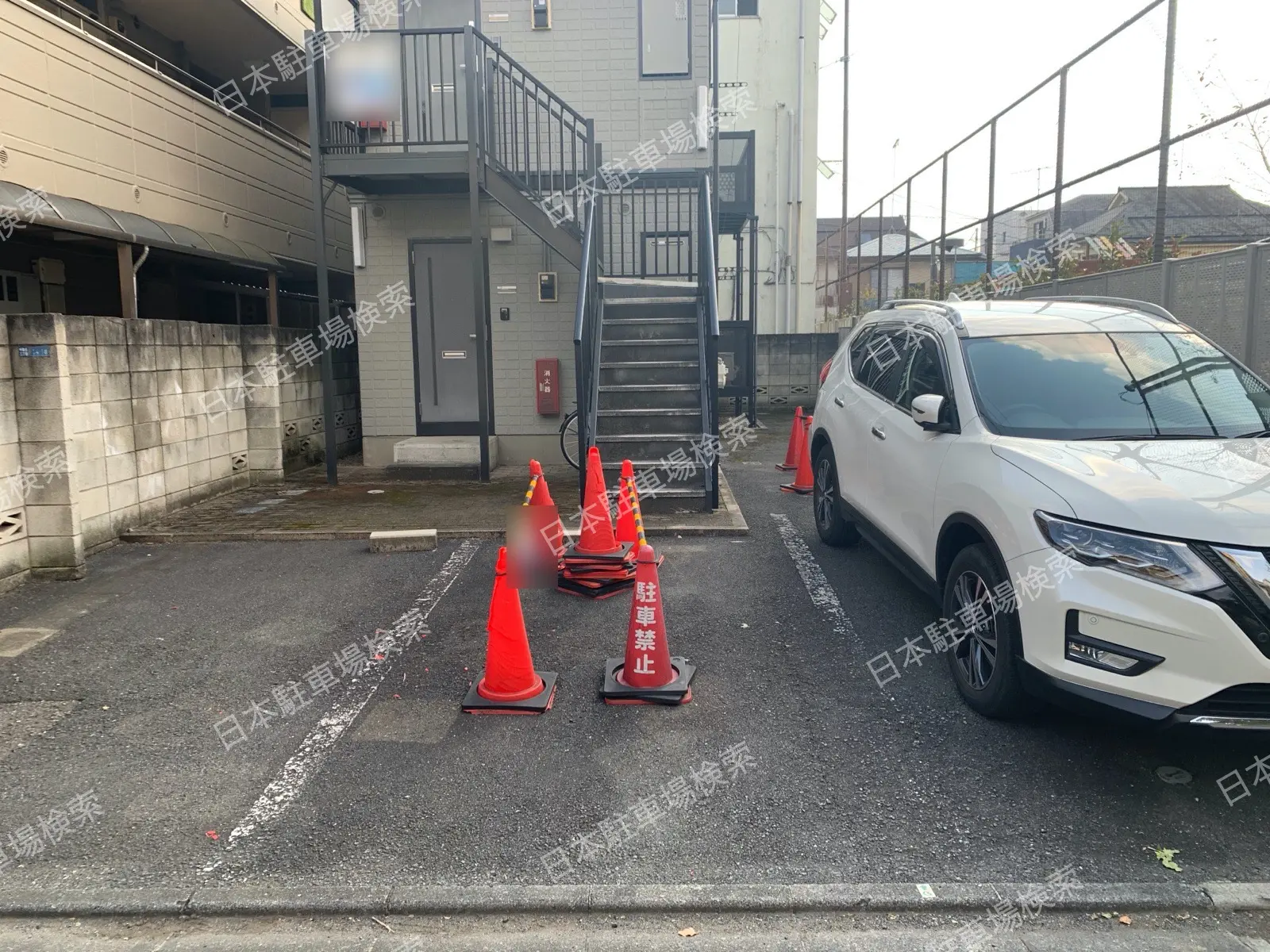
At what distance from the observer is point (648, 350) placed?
333 inches

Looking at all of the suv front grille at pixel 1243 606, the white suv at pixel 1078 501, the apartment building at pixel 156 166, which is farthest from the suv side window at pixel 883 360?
the apartment building at pixel 156 166

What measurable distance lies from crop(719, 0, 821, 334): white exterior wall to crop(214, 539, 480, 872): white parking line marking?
15.1m

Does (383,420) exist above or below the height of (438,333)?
below

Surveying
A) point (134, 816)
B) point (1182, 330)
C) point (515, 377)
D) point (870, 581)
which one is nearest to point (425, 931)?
point (134, 816)

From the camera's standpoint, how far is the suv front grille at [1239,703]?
2670 mm

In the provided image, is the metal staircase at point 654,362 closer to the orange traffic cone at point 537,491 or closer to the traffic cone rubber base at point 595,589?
the orange traffic cone at point 537,491

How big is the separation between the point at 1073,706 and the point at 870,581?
8.27ft

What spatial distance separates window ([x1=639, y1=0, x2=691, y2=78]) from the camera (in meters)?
10.1

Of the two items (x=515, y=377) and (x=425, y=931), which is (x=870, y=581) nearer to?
(x=425, y=931)

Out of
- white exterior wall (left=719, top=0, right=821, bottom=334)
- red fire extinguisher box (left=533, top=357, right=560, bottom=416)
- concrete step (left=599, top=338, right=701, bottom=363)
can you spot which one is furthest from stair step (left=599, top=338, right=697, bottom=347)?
white exterior wall (left=719, top=0, right=821, bottom=334)

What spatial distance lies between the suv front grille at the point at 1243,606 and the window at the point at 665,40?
9.16 meters

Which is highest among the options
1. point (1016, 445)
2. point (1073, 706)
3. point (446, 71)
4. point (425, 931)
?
point (446, 71)

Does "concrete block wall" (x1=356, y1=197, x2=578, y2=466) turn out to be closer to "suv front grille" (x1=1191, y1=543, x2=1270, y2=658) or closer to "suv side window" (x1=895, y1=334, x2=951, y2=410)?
"suv side window" (x1=895, y1=334, x2=951, y2=410)

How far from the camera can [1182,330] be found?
14.3ft
